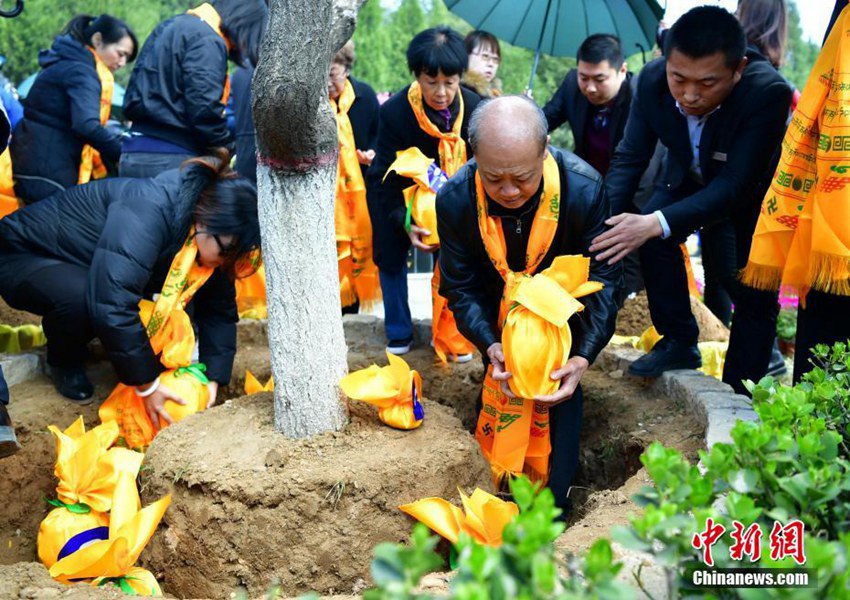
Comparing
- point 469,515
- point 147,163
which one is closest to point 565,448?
point 469,515

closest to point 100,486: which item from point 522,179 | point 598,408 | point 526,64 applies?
point 522,179

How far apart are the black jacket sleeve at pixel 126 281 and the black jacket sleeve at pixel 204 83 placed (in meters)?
1.06

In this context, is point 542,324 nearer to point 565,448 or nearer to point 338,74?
point 565,448

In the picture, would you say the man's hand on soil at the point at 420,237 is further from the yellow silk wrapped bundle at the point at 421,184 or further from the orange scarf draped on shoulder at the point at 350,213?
the orange scarf draped on shoulder at the point at 350,213

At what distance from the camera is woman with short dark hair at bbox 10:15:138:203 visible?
5168 millimetres

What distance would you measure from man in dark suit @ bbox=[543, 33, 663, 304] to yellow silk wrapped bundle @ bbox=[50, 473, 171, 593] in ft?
9.00

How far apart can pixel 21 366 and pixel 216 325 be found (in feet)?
3.28

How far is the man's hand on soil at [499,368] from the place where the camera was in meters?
3.25

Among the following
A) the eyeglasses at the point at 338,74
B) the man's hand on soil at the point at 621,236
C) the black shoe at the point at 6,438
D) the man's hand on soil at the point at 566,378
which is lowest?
the black shoe at the point at 6,438

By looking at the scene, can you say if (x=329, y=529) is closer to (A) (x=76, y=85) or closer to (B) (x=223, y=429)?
(B) (x=223, y=429)

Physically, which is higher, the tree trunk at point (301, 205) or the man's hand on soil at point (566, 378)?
the tree trunk at point (301, 205)

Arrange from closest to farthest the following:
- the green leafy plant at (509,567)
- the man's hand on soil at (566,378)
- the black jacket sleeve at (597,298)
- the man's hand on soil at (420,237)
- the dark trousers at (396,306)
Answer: the green leafy plant at (509,567), the man's hand on soil at (566,378), the black jacket sleeve at (597,298), the man's hand on soil at (420,237), the dark trousers at (396,306)

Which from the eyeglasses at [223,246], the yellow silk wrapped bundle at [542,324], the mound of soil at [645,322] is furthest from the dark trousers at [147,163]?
the mound of soil at [645,322]

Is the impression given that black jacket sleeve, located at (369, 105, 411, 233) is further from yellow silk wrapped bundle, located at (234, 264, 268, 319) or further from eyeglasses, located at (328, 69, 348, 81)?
yellow silk wrapped bundle, located at (234, 264, 268, 319)
